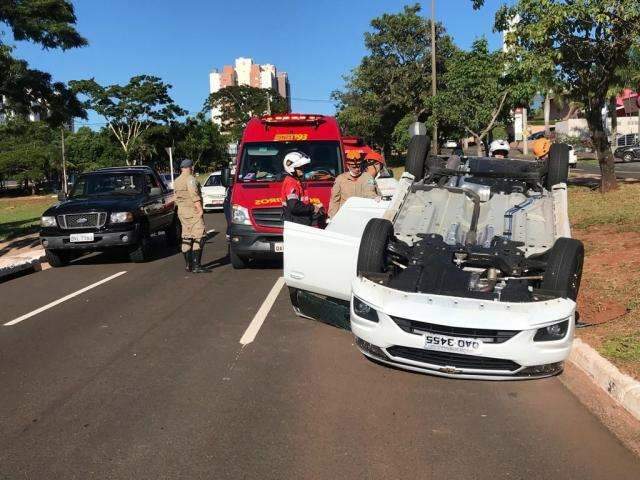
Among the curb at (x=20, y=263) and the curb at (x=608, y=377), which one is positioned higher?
the curb at (x=20, y=263)

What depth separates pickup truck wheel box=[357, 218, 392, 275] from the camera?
16.9 feet

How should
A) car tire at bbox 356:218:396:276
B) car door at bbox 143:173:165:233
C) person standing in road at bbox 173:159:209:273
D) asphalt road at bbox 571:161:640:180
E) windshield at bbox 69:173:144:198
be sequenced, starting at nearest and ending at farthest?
car tire at bbox 356:218:396:276, person standing in road at bbox 173:159:209:273, car door at bbox 143:173:165:233, windshield at bbox 69:173:144:198, asphalt road at bbox 571:161:640:180

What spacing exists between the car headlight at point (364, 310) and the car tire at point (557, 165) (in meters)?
2.83

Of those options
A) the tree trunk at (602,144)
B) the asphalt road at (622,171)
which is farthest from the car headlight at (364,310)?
the asphalt road at (622,171)

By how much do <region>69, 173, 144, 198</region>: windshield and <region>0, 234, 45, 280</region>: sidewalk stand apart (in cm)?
151

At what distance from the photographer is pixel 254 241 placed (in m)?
9.48

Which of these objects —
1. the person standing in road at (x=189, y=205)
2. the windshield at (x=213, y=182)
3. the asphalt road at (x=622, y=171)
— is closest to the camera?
the person standing in road at (x=189, y=205)

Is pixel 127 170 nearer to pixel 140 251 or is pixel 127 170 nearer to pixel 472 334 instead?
pixel 140 251

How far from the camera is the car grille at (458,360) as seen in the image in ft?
14.2

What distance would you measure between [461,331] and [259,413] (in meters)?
1.53

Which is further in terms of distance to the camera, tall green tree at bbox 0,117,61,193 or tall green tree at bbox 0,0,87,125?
tall green tree at bbox 0,117,61,193

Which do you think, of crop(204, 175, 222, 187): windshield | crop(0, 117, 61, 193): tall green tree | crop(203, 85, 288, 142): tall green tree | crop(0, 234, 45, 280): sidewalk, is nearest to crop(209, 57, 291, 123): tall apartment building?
crop(203, 85, 288, 142): tall green tree

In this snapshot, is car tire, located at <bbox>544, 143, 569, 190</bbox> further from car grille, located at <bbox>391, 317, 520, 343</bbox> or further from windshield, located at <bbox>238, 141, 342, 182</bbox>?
windshield, located at <bbox>238, 141, 342, 182</bbox>

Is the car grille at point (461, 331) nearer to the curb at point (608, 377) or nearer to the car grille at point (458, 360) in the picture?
the car grille at point (458, 360)
